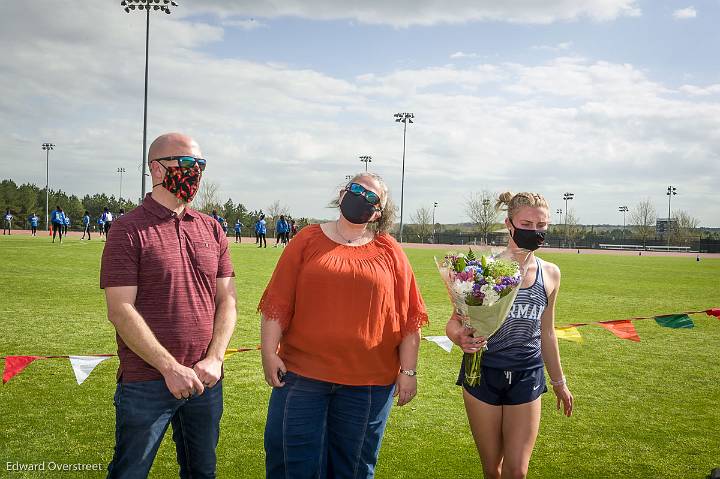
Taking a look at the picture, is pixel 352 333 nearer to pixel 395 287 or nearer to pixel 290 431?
pixel 395 287

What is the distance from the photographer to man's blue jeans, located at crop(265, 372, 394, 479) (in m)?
3.07

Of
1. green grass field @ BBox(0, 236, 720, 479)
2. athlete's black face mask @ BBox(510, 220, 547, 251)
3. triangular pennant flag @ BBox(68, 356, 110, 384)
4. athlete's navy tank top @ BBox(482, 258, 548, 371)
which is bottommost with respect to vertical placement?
green grass field @ BBox(0, 236, 720, 479)

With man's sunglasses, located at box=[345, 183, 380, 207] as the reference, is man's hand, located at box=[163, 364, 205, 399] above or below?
below

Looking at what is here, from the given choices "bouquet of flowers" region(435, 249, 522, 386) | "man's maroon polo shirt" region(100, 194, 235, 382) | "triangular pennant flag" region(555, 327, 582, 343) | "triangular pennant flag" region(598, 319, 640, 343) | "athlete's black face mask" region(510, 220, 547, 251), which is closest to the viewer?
"man's maroon polo shirt" region(100, 194, 235, 382)

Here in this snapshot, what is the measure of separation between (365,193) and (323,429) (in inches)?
49.9

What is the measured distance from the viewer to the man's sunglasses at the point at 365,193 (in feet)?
10.9

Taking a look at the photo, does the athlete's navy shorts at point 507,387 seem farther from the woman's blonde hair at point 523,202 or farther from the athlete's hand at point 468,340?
the woman's blonde hair at point 523,202

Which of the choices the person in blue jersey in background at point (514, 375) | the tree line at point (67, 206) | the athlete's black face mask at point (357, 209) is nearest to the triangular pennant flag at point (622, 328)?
the person in blue jersey in background at point (514, 375)

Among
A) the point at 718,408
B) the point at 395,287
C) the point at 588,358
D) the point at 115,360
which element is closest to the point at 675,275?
the point at 588,358

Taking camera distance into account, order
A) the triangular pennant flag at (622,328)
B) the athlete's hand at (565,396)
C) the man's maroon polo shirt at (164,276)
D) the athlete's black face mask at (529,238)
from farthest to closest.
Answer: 1. the triangular pennant flag at (622,328)
2. the athlete's hand at (565,396)
3. the athlete's black face mask at (529,238)
4. the man's maroon polo shirt at (164,276)

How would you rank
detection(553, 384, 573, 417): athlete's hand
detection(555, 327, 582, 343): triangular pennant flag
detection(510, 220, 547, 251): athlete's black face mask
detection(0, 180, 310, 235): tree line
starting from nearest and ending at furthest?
detection(510, 220, 547, 251): athlete's black face mask → detection(553, 384, 573, 417): athlete's hand → detection(555, 327, 582, 343): triangular pennant flag → detection(0, 180, 310, 235): tree line

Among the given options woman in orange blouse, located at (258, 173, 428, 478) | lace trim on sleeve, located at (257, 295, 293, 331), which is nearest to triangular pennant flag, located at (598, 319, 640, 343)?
woman in orange blouse, located at (258, 173, 428, 478)

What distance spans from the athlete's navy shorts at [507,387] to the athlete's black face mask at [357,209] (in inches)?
44.3

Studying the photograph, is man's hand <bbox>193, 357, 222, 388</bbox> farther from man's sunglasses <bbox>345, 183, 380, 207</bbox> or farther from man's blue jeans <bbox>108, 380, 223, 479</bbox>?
man's sunglasses <bbox>345, 183, 380, 207</bbox>
